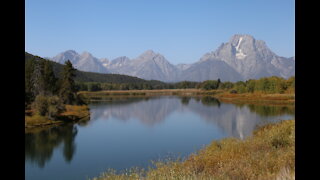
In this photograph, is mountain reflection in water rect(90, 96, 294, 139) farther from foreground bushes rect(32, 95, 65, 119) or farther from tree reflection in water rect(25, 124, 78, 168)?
tree reflection in water rect(25, 124, 78, 168)

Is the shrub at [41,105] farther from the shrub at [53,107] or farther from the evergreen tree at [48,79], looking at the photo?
the evergreen tree at [48,79]

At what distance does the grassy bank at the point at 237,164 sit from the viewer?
9375 mm

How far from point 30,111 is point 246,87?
10182cm

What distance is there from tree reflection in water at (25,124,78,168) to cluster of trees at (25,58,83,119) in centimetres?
726

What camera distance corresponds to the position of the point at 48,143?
36.0m

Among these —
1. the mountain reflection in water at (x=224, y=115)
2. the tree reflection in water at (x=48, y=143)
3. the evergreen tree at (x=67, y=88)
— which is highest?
the evergreen tree at (x=67, y=88)

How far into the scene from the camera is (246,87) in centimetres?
13412

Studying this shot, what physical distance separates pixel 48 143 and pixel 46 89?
1195 inches

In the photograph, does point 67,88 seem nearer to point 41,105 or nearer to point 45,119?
point 41,105

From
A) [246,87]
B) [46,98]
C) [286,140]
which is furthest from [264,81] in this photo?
[286,140]

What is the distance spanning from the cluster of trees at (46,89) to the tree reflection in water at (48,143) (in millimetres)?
7262

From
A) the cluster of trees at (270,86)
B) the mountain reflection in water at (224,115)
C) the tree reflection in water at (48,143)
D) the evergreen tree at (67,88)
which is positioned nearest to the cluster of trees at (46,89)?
the evergreen tree at (67,88)

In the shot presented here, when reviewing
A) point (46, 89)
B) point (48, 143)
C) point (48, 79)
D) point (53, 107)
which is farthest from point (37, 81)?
point (48, 143)
